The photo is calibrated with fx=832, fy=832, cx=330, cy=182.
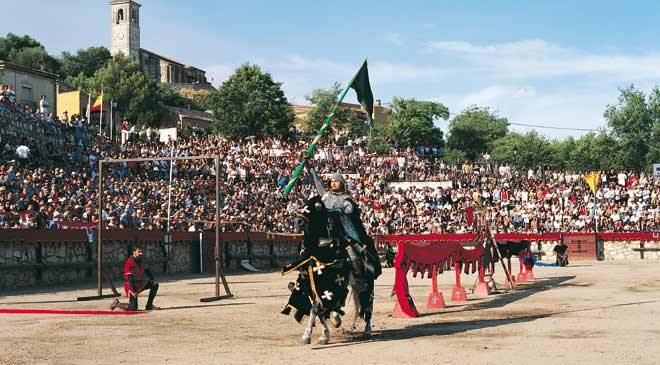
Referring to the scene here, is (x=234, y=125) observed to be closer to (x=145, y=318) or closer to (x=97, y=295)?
(x=97, y=295)

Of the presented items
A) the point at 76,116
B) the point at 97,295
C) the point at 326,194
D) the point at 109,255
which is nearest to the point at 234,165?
the point at 76,116

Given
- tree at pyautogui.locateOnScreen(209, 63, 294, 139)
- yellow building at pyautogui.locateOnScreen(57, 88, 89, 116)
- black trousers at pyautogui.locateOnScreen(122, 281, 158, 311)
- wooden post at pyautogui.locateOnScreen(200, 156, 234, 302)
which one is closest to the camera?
black trousers at pyautogui.locateOnScreen(122, 281, 158, 311)

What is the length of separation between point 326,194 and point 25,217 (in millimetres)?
14770

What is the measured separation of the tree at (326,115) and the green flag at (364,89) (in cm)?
6980

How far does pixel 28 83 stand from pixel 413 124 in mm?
48761

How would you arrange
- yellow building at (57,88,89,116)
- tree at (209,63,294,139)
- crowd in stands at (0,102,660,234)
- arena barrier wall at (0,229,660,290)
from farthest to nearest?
tree at (209,63,294,139) < yellow building at (57,88,89,116) < crowd in stands at (0,102,660,234) < arena barrier wall at (0,229,660,290)

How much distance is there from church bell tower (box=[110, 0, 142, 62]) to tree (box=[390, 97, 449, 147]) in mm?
56814

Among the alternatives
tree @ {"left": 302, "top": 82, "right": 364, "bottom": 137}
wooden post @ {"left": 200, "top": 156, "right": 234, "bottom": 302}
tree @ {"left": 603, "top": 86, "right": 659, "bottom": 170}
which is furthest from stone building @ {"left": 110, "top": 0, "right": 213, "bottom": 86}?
wooden post @ {"left": 200, "top": 156, "right": 234, "bottom": 302}

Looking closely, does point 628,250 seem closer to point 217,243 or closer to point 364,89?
point 217,243

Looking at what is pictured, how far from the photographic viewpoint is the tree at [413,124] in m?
92.5

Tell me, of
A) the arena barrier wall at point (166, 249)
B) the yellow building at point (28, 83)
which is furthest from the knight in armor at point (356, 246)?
the yellow building at point (28, 83)

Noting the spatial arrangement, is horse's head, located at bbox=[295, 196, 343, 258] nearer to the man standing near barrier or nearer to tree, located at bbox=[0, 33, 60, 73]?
the man standing near barrier

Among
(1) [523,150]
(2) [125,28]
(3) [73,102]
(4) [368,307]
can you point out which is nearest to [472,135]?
(1) [523,150]

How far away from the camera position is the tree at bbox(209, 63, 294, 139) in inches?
3063
